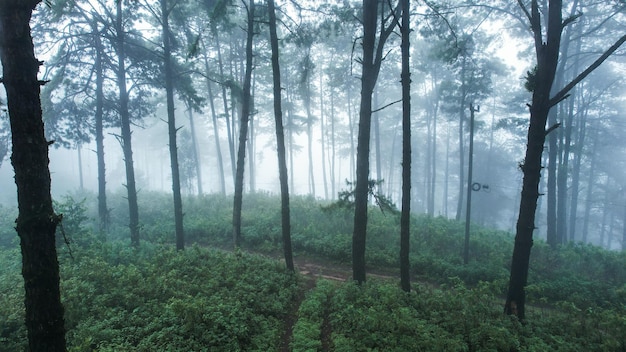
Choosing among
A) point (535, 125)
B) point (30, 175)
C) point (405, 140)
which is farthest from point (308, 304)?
point (535, 125)

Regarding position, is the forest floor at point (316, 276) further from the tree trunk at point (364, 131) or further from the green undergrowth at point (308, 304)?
the tree trunk at point (364, 131)

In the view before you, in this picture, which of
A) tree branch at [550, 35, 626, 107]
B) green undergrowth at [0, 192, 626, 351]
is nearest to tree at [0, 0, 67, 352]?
green undergrowth at [0, 192, 626, 351]

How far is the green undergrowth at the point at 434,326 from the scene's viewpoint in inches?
244

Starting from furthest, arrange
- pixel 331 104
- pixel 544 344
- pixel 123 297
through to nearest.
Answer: pixel 331 104 < pixel 123 297 < pixel 544 344

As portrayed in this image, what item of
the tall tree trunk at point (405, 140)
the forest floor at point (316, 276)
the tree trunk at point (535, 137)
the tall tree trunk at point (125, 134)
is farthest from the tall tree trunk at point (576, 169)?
the tall tree trunk at point (125, 134)

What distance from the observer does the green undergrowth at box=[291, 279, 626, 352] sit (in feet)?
20.4

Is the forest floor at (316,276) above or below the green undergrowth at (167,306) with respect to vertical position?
below

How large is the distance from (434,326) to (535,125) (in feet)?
17.0

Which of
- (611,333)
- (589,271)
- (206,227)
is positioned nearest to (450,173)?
(589,271)

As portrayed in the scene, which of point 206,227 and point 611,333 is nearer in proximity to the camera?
point 611,333

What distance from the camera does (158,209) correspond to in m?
22.3

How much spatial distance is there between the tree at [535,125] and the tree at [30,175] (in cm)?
886

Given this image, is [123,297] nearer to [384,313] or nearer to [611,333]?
[384,313]

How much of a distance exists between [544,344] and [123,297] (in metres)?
9.15
